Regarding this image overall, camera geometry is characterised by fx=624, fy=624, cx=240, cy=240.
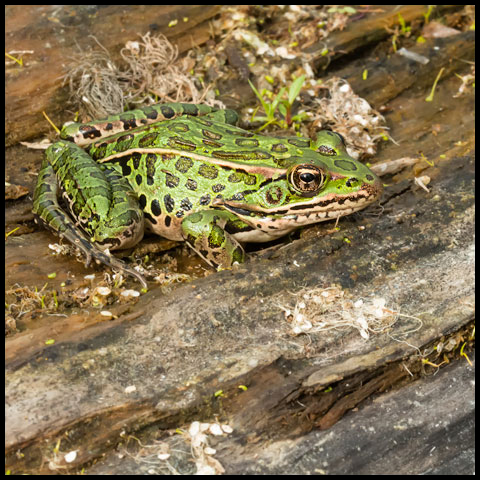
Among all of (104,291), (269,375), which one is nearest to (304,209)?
(269,375)

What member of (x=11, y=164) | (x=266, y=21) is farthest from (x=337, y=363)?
(x=266, y=21)

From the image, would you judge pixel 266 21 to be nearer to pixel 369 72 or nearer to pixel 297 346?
pixel 369 72

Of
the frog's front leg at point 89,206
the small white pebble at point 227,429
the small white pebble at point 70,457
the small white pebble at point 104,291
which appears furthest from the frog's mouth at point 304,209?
the small white pebble at point 70,457

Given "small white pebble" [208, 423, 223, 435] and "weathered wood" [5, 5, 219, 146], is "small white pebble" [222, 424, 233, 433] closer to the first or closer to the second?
"small white pebble" [208, 423, 223, 435]

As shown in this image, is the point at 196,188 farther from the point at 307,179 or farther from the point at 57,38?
the point at 57,38

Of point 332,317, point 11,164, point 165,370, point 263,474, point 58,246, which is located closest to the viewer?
point 263,474

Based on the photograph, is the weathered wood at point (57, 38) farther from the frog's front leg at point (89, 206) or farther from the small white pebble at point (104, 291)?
the small white pebble at point (104, 291)
